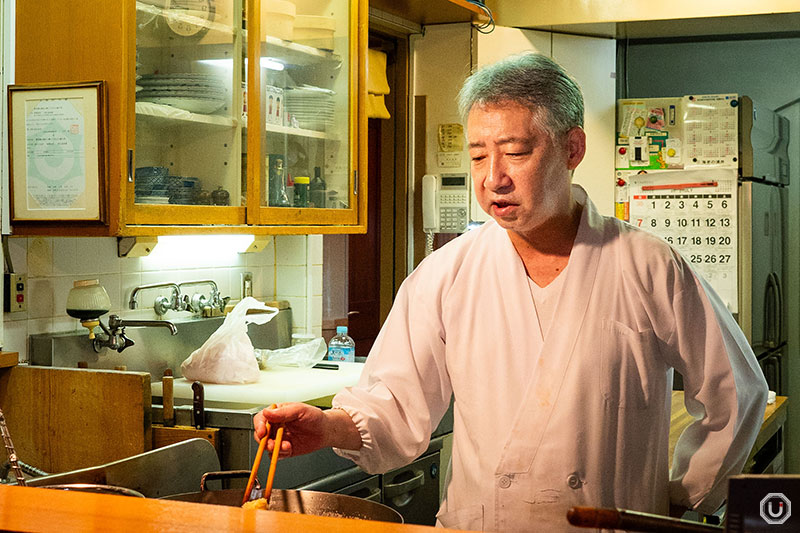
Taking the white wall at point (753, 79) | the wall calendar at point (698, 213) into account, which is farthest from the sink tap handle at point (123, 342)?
the white wall at point (753, 79)

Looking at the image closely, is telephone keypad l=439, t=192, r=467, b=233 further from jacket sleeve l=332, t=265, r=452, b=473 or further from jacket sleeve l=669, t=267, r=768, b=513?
jacket sleeve l=669, t=267, r=768, b=513

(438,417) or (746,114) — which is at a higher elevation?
(746,114)

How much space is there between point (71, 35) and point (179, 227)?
1.86ft

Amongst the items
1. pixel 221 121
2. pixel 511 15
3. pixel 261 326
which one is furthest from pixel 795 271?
pixel 221 121

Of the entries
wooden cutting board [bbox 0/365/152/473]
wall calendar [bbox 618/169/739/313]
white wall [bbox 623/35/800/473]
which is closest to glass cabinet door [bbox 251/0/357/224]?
wooden cutting board [bbox 0/365/152/473]

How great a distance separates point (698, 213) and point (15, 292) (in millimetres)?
3230

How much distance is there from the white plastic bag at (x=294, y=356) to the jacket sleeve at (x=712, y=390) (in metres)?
1.81

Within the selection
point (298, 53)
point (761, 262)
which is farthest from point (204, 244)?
point (761, 262)

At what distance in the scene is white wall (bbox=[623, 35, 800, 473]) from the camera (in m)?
5.73

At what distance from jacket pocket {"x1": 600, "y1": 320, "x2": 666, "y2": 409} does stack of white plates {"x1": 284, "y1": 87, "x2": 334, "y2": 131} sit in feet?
6.18

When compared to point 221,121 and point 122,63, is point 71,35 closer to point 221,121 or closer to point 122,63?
point 122,63

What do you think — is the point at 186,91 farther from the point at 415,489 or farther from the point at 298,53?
the point at 415,489

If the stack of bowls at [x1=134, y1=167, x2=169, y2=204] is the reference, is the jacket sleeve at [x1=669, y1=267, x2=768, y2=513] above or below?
below

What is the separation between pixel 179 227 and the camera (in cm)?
269
